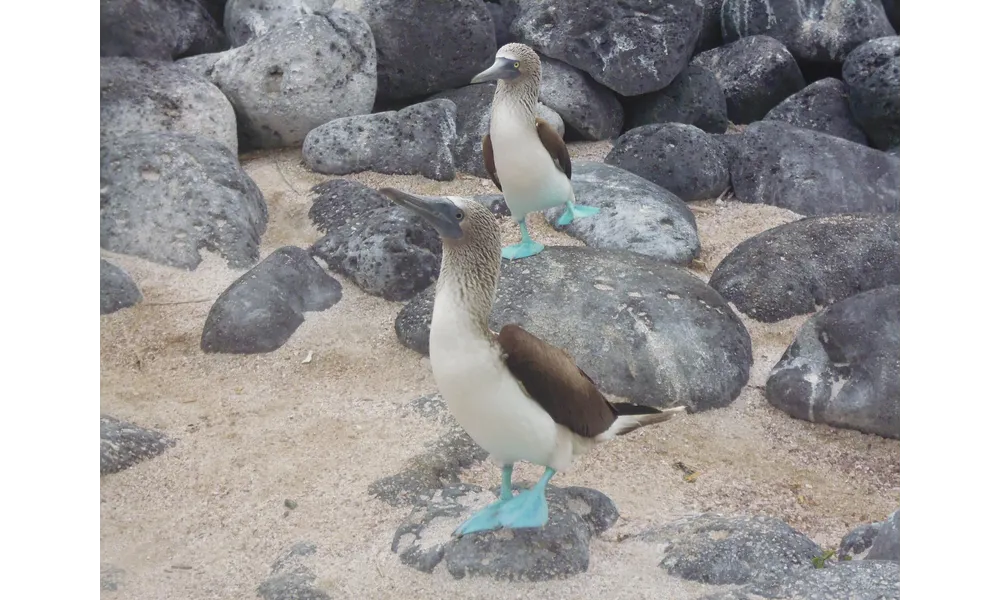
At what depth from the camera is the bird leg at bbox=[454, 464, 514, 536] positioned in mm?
1983

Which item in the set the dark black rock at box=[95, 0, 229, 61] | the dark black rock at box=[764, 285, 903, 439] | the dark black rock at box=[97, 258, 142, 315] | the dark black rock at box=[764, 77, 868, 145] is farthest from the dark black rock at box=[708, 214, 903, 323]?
the dark black rock at box=[95, 0, 229, 61]

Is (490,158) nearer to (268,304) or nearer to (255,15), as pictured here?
(268,304)

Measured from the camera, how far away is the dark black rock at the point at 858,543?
212cm

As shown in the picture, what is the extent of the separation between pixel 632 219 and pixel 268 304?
167 centimetres

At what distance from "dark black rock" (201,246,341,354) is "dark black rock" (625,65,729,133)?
2.76 meters

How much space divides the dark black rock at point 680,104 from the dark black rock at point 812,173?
26.4 inches

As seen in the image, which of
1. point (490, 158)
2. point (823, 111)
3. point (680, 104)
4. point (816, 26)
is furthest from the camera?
point (816, 26)

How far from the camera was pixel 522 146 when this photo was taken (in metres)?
3.36

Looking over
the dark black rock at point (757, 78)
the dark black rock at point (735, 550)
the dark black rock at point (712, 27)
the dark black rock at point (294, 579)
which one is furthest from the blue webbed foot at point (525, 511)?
the dark black rock at point (712, 27)

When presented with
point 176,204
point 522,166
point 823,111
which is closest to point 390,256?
point 522,166

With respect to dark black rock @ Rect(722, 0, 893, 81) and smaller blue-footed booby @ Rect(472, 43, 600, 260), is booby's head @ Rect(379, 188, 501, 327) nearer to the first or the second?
smaller blue-footed booby @ Rect(472, 43, 600, 260)

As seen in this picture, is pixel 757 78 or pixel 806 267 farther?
pixel 757 78
